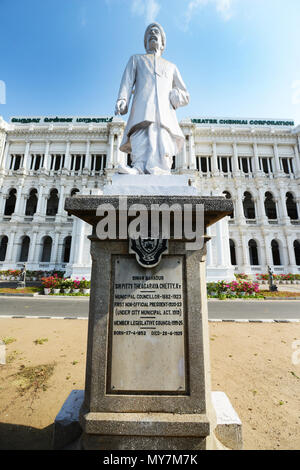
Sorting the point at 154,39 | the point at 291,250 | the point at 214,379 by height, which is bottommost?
the point at 214,379

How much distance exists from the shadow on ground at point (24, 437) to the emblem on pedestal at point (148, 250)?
1.99m

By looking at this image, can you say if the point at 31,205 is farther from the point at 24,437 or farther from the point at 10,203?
the point at 24,437

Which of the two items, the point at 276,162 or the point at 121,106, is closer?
the point at 121,106

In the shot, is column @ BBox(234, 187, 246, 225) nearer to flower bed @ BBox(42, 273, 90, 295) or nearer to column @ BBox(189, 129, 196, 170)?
column @ BBox(189, 129, 196, 170)

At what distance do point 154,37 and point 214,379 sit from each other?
5.33 m

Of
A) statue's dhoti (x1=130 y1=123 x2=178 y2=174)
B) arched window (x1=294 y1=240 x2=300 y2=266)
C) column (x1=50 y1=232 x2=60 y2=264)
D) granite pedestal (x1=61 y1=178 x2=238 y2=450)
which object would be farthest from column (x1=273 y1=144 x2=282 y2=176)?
granite pedestal (x1=61 y1=178 x2=238 y2=450)

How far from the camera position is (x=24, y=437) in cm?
224

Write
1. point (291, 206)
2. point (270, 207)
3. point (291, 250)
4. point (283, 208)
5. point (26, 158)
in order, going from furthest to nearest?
point (270, 207) → point (291, 206) → point (26, 158) → point (283, 208) → point (291, 250)

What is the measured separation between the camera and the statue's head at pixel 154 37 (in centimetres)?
324

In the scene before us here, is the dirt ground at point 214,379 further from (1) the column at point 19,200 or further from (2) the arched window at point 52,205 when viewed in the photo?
(2) the arched window at point 52,205

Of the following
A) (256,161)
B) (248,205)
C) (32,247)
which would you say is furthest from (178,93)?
(248,205)

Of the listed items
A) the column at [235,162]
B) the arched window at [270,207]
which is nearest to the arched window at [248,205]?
the arched window at [270,207]

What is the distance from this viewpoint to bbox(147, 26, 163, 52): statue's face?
127 inches

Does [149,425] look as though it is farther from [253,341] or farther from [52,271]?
[52,271]
